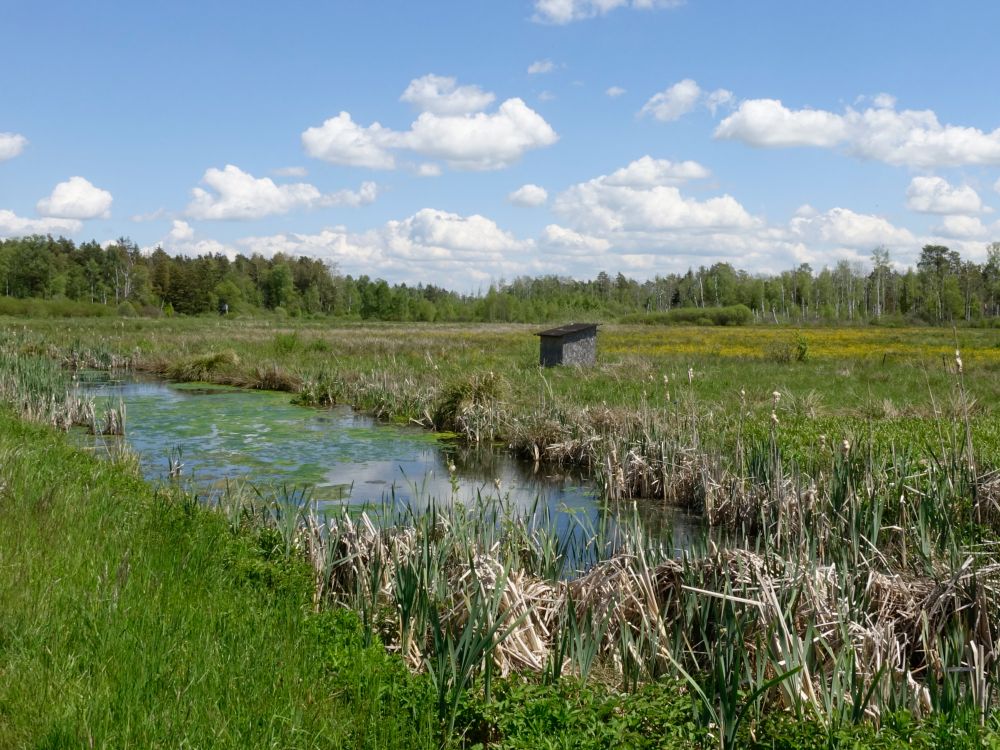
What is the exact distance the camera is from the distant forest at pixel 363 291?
83.4m

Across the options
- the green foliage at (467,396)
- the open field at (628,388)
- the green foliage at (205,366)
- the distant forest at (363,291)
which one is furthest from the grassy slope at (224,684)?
the distant forest at (363,291)

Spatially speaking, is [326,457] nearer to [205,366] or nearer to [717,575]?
[717,575]

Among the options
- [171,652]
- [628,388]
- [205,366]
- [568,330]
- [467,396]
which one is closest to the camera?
[171,652]

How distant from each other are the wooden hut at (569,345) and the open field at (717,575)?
236 inches

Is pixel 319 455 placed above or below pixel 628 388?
below

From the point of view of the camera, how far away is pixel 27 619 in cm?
434

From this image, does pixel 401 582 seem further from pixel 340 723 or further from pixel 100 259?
pixel 100 259

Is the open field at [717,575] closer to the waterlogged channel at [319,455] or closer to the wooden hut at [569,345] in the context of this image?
the waterlogged channel at [319,455]

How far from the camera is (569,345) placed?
22188 millimetres

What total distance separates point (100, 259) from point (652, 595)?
115 meters

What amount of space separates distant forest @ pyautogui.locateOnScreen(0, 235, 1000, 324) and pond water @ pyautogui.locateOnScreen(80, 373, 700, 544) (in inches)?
2172

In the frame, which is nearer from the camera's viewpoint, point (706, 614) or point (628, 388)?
point (706, 614)

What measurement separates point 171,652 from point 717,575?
3451 millimetres

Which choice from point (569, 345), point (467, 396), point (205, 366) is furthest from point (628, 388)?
point (205, 366)
